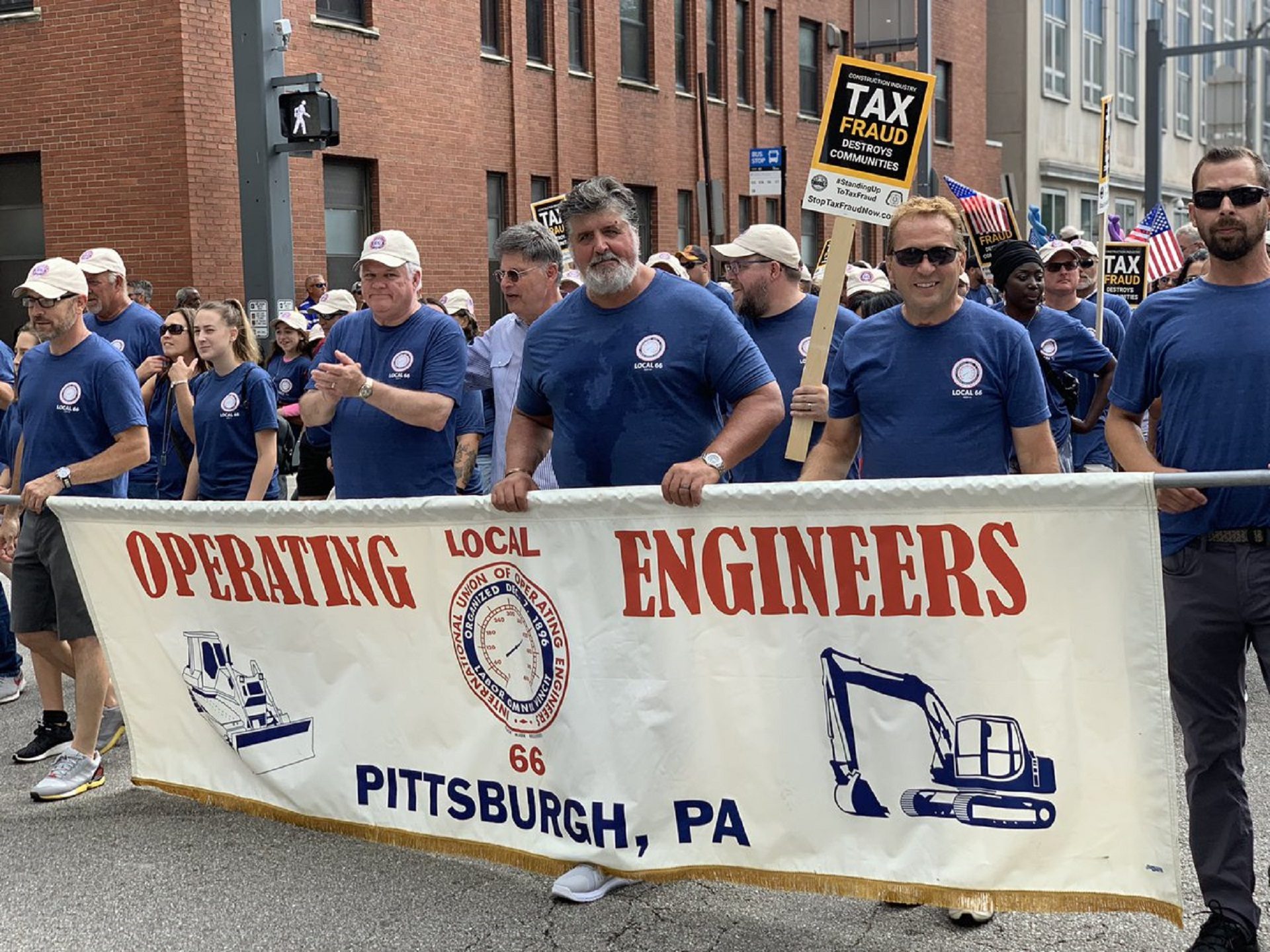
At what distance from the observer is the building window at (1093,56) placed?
45066mm

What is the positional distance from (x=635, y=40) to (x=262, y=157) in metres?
13.0

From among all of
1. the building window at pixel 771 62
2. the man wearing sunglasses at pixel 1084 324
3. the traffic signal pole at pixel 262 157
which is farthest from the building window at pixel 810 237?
the man wearing sunglasses at pixel 1084 324

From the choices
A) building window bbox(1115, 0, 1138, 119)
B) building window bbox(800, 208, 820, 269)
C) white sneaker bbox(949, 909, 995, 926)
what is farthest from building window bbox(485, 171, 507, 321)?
building window bbox(1115, 0, 1138, 119)

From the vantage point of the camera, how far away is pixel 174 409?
802cm

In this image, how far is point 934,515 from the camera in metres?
4.06

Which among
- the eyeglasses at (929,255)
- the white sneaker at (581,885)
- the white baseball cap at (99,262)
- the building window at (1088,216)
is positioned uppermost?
the building window at (1088,216)

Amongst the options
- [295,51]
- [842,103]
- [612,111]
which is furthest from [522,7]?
[842,103]

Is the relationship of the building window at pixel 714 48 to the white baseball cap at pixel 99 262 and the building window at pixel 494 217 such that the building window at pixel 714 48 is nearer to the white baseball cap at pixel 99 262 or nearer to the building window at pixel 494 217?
the building window at pixel 494 217

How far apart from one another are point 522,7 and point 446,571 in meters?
19.2

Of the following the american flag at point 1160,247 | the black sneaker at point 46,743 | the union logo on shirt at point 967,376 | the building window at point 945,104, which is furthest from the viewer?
the building window at point 945,104

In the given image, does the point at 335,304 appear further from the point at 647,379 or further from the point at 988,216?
the point at 647,379

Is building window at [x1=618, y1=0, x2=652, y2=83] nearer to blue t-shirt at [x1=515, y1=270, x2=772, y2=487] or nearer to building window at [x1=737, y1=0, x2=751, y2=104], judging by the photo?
building window at [x1=737, y1=0, x2=751, y2=104]

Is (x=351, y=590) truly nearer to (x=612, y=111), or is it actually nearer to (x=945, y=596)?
(x=945, y=596)

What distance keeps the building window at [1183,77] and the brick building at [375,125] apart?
30.4 metres
